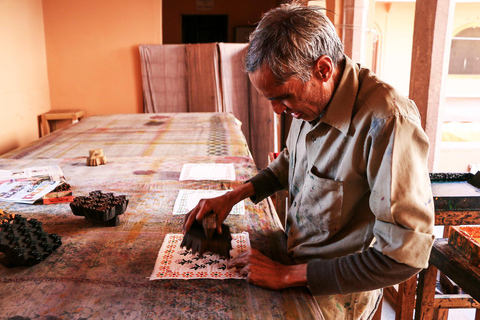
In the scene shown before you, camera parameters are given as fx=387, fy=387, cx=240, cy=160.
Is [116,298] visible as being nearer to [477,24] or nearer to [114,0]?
[114,0]

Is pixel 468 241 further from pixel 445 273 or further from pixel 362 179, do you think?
pixel 362 179

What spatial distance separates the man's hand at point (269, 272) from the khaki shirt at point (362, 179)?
0.58ft

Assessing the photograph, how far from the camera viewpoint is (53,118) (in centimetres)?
516

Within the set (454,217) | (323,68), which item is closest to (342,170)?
(323,68)

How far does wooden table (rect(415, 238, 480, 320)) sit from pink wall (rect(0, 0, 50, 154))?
4.22 metres

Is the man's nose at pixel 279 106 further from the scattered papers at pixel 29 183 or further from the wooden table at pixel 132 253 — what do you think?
the scattered papers at pixel 29 183

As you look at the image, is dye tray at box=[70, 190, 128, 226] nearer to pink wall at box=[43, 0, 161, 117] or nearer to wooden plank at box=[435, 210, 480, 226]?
wooden plank at box=[435, 210, 480, 226]

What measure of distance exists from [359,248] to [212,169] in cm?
143

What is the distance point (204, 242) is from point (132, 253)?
0.32 metres

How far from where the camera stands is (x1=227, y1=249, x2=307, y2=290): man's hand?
1218 millimetres

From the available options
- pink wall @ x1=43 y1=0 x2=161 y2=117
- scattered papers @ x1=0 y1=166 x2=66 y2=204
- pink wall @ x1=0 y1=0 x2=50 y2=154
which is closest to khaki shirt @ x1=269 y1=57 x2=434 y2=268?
scattered papers @ x1=0 y1=166 x2=66 y2=204

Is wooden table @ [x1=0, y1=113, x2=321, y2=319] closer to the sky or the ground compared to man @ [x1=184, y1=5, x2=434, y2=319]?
closer to the ground

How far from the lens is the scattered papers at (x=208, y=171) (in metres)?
2.41

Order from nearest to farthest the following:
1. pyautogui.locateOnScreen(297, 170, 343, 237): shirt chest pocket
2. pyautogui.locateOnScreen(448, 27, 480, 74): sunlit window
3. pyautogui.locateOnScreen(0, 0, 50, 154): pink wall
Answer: pyautogui.locateOnScreen(297, 170, 343, 237): shirt chest pocket
pyautogui.locateOnScreen(0, 0, 50, 154): pink wall
pyautogui.locateOnScreen(448, 27, 480, 74): sunlit window
